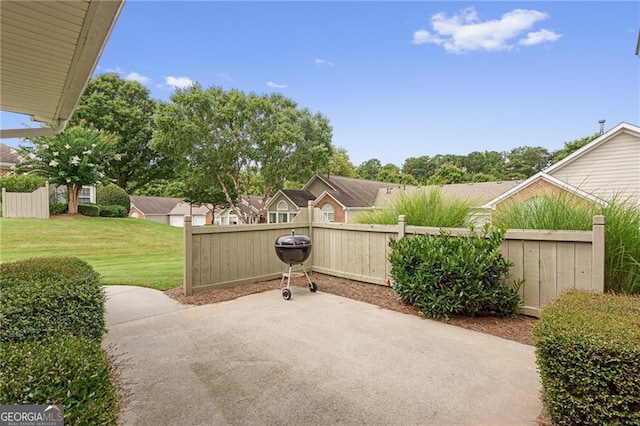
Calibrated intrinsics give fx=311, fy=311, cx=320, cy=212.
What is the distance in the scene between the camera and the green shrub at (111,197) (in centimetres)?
1812

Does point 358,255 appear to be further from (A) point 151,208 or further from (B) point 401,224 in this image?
(A) point 151,208

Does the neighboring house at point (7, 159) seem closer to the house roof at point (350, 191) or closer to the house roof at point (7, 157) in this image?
the house roof at point (7, 157)

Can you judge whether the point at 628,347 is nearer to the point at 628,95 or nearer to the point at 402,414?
the point at 402,414

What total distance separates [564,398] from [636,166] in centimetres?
1279

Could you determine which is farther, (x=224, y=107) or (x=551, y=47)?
(x=224, y=107)

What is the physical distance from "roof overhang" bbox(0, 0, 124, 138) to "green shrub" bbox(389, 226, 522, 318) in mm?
4155

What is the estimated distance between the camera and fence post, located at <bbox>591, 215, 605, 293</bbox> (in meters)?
3.64

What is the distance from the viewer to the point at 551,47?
33.8 ft

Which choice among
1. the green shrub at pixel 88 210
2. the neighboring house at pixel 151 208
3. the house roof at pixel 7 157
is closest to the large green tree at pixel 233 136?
the green shrub at pixel 88 210

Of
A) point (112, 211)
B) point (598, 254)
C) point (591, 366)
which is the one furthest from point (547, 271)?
point (112, 211)

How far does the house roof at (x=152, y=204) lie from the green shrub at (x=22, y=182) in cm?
2139

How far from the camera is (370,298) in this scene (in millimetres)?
5184

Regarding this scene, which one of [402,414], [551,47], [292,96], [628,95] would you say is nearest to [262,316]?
[402,414]

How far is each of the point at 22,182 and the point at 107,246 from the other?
681cm
